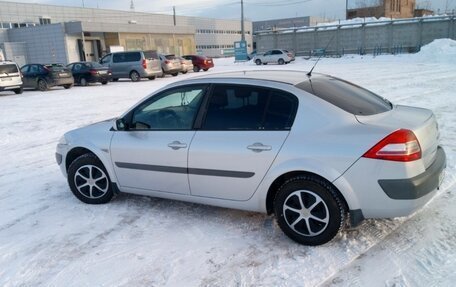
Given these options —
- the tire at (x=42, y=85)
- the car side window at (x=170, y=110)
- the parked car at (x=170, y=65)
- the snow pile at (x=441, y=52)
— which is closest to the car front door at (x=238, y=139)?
the car side window at (x=170, y=110)

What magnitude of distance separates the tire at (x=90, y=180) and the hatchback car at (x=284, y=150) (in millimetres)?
212

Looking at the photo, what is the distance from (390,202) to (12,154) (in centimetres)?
709

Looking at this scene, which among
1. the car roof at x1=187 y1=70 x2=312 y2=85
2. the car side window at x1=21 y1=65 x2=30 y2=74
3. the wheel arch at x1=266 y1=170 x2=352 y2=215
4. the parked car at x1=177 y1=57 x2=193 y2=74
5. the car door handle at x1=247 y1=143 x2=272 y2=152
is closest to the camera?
the wheel arch at x1=266 y1=170 x2=352 y2=215

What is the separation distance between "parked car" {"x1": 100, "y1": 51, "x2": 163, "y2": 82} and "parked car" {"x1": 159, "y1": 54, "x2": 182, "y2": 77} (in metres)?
1.03

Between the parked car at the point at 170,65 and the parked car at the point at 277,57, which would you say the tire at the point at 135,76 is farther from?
the parked car at the point at 277,57

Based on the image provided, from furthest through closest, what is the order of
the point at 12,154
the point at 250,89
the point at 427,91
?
the point at 427,91, the point at 12,154, the point at 250,89

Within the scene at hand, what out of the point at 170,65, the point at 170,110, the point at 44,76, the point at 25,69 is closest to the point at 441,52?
the point at 170,65

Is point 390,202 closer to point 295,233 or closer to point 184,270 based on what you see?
point 295,233

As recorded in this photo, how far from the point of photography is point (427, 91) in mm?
12680

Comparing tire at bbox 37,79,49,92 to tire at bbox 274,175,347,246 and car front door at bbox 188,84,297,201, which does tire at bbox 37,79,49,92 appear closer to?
car front door at bbox 188,84,297,201

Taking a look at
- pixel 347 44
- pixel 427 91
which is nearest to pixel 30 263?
pixel 427 91

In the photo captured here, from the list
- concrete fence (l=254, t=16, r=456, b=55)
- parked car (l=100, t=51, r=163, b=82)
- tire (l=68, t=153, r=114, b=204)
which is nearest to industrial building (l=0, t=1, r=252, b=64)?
concrete fence (l=254, t=16, r=456, b=55)

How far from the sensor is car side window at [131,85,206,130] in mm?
4195

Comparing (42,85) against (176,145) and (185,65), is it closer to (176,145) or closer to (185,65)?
(185,65)
